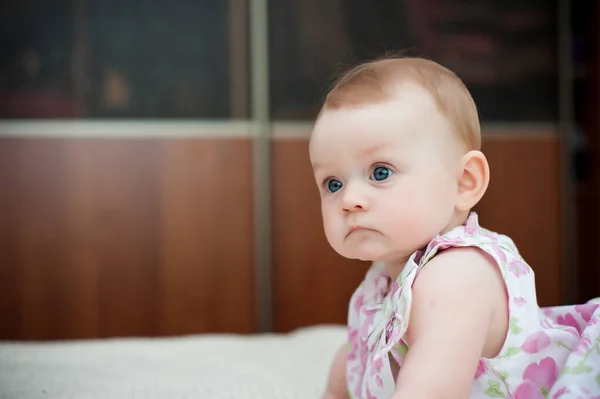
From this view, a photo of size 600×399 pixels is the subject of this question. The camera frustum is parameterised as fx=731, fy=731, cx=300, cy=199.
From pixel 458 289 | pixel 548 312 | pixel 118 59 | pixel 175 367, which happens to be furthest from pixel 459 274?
pixel 118 59

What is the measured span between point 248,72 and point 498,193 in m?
0.91

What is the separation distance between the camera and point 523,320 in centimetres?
76

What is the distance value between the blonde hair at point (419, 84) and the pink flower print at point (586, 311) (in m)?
0.23

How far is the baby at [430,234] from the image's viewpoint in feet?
2.39

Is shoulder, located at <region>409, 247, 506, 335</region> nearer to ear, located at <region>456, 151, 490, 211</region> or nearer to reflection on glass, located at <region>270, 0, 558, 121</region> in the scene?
ear, located at <region>456, 151, 490, 211</region>

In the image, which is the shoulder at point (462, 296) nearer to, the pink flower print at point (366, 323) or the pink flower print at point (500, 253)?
the pink flower print at point (500, 253)

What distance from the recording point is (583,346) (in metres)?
0.77

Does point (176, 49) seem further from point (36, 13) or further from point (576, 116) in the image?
point (576, 116)

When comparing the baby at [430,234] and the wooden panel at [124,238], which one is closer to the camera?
the baby at [430,234]

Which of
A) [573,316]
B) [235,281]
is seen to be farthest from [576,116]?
[573,316]

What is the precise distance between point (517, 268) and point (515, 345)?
84 mm

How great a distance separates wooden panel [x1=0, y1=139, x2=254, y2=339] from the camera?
2182 mm

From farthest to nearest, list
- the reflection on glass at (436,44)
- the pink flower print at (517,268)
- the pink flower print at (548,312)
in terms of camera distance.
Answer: the reflection on glass at (436,44)
the pink flower print at (548,312)
the pink flower print at (517,268)

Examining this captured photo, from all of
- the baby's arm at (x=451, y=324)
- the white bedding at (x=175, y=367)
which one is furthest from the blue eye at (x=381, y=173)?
the white bedding at (x=175, y=367)
